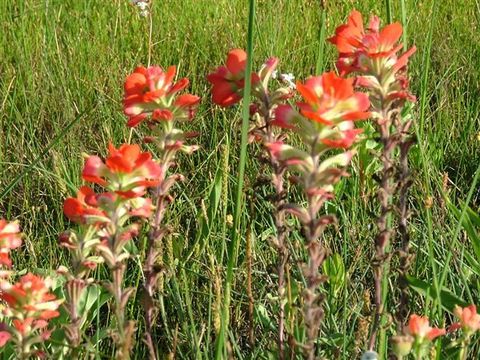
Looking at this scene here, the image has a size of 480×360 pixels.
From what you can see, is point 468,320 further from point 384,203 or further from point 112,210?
point 112,210

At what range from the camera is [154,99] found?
1.28 m

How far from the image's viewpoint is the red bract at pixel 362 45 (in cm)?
126

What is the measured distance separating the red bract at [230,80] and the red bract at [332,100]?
8.7 inches

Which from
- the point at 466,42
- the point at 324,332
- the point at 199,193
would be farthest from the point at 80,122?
the point at 466,42

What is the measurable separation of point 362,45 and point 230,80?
0.67 feet

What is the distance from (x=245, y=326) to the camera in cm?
199

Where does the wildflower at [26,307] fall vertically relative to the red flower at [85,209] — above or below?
below

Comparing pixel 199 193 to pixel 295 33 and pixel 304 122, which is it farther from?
pixel 295 33

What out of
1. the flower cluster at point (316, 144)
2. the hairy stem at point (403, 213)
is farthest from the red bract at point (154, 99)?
the hairy stem at point (403, 213)

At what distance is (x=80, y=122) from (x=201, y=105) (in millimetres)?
421

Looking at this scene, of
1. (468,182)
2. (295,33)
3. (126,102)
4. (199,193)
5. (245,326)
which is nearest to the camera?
(126,102)

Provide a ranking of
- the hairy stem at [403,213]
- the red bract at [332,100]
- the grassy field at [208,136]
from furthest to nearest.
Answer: the grassy field at [208,136] → the hairy stem at [403,213] → the red bract at [332,100]

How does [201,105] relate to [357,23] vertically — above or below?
below

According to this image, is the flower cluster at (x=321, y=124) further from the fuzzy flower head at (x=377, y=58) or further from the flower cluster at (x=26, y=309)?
the flower cluster at (x=26, y=309)
